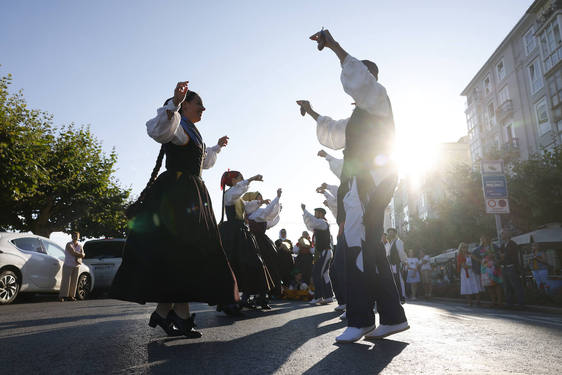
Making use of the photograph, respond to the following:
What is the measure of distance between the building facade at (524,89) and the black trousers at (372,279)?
25.0 metres

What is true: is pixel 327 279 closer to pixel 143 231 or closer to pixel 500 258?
pixel 500 258

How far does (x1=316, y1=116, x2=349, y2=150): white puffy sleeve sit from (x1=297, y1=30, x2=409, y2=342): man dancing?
0.53m

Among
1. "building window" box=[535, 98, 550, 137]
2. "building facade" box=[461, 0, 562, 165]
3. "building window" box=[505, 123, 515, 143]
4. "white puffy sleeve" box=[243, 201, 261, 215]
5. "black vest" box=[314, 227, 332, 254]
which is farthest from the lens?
"building window" box=[505, 123, 515, 143]

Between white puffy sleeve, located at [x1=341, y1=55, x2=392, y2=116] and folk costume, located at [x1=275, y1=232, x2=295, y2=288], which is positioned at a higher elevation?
white puffy sleeve, located at [x1=341, y1=55, x2=392, y2=116]

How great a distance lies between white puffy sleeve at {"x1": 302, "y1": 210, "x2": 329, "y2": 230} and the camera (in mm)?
9203

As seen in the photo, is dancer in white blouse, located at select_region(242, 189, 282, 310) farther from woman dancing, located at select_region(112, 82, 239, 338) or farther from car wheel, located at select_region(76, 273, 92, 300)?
car wheel, located at select_region(76, 273, 92, 300)

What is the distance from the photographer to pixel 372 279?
11.7 ft

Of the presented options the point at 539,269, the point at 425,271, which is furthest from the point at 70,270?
the point at 425,271

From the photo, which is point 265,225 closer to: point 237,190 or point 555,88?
point 237,190

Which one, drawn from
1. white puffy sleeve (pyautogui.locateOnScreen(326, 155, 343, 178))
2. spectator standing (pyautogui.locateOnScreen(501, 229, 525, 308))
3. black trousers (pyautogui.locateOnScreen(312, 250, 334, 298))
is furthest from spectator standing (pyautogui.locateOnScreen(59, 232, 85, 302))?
spectator standing (pyautogui.locateOnScreen(501, 229, 525, 308))

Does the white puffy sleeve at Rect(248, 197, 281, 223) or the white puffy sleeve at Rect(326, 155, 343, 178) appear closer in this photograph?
the white puffy sleeve at Rect(326, 155, 343, 178)

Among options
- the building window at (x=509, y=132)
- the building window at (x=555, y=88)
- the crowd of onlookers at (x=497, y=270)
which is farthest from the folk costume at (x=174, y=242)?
the building window at (x=509, y=132)

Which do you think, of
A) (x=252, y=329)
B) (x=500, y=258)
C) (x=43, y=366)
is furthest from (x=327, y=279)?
(x=43, y=366)

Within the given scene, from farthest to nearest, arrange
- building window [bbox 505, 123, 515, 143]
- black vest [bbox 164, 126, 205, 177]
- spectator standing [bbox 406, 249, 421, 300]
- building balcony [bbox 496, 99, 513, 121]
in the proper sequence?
1. building window [bbox 505, 123, 515, 143]
2. building balcony [bbox 496, 99, 513, 121]
3. spectator standing [bbox 406, 249, 421, 300]
4. black vest [bbox 164, 126, 205, 177]
